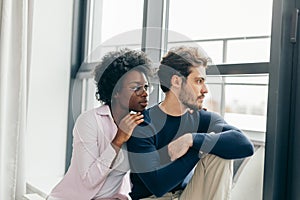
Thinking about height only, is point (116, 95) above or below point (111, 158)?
above

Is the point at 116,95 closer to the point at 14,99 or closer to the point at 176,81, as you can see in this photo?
the point at 176,81

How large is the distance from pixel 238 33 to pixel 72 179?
2.80 ft

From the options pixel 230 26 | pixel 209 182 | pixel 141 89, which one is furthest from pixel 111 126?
pixel 230 26

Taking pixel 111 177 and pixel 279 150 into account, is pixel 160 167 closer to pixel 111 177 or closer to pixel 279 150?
pixel 111 177

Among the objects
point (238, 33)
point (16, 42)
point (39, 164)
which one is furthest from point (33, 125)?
point (238, 33)

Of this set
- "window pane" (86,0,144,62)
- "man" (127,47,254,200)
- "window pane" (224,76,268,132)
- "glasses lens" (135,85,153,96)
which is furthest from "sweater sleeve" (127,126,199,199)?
"window pane" (86,0,144,62)

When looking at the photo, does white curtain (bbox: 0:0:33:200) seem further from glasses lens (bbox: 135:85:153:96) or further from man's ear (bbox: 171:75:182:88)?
man's ear (bbox: 171:75:182:88)

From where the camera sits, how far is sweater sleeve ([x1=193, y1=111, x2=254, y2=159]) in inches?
47.3

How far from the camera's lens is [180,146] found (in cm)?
126

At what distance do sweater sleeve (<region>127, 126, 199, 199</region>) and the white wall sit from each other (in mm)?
1198

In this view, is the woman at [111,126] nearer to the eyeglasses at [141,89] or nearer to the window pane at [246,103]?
the eyeglasses at [141,89]

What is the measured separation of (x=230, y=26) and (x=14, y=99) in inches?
52.0

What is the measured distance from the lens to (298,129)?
1218 mm

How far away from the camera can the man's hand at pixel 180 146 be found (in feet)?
4.12
